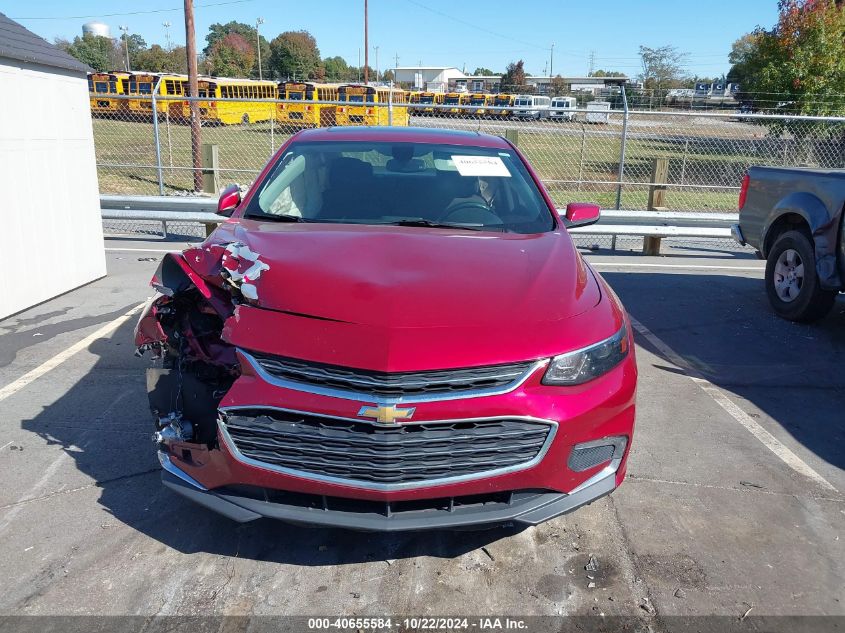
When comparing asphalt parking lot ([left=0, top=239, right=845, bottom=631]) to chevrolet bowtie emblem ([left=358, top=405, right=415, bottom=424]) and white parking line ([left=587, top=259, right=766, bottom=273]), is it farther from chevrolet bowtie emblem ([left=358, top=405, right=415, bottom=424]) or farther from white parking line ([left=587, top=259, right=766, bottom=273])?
white parking line ([left=587, top=259, right=766, bottom=273])

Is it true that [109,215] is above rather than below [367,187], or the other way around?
below

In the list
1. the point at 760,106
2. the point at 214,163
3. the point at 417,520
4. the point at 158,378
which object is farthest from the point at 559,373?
the point at 760,106

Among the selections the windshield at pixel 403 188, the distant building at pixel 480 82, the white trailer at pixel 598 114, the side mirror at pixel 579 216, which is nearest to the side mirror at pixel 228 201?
the windshield at pixel 403 188

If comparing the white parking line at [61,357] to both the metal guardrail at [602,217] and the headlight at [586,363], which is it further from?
the headlight at [586,363]

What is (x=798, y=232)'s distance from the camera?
6.79 metres

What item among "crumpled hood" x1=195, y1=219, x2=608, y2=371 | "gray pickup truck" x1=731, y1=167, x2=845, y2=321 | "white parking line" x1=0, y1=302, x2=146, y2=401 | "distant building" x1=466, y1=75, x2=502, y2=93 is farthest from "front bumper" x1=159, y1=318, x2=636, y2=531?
"distant building" x1=466, y1=75, x2=502, y2=93

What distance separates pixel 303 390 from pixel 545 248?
1608 mm

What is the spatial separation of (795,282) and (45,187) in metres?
7.19

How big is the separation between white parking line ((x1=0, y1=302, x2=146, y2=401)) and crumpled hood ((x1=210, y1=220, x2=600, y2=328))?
92.7 inches

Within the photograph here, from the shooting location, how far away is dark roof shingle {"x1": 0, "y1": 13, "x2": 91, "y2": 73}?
20.6 ft

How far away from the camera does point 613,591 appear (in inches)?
117

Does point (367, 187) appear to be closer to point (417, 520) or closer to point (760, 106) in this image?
A: point (417, 520)

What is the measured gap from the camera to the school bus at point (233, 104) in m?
32.2

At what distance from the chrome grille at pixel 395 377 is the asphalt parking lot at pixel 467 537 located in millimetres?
908
